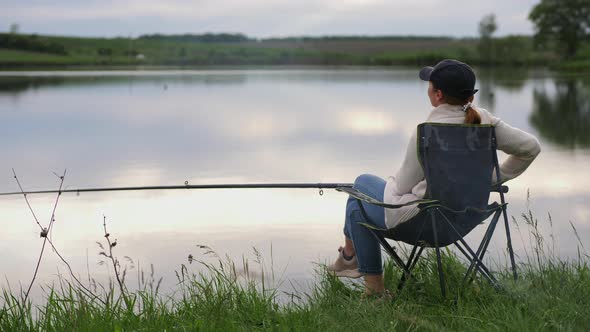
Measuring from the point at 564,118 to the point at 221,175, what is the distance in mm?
10664

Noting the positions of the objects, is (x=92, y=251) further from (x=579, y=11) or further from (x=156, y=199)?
(x=579, y=11)

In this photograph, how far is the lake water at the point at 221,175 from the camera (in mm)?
5852

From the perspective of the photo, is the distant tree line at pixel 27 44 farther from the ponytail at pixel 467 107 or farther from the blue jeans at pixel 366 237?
the ponytail at pixel 467 107

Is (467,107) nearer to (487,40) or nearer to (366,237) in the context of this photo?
(366,237)

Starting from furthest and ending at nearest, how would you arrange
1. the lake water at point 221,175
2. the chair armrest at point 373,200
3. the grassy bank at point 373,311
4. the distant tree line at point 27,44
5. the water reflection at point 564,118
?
1. the distant tree line at point 27,44
2. the water reflection at point 564,118
3. the lake water at point 221,175
4. the chair armrest at point 373,200
5. the grassy bank at point 373,311

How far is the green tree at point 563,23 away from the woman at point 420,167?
6814cm

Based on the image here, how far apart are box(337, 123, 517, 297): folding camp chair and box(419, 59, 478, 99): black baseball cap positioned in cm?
15

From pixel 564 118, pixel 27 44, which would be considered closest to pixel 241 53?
pixel 27 44

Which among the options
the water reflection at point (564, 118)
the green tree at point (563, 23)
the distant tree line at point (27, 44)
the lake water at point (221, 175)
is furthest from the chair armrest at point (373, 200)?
the distant tree line at point (27, 44)

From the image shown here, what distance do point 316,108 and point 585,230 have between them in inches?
716

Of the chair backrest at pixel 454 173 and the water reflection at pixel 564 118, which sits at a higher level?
the chair backrest at pixel 454 173

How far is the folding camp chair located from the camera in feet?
11.8

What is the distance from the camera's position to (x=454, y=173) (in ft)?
12.0

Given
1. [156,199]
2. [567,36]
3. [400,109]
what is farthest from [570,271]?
[567,36]
